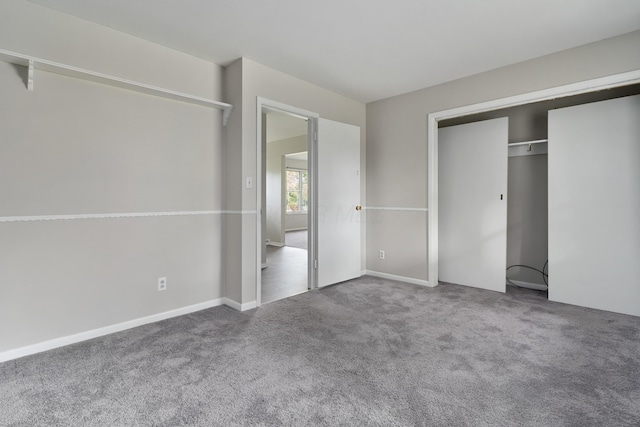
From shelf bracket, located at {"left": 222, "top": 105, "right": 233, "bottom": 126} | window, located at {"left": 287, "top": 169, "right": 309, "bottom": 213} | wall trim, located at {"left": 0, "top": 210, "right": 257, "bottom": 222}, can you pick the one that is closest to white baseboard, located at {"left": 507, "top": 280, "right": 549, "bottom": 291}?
wall trim, located at {"left": 0, "top": 210, "right": 257, "bottom": 222}

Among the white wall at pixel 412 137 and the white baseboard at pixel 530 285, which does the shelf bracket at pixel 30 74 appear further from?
the white baseboard at pixel 530 285

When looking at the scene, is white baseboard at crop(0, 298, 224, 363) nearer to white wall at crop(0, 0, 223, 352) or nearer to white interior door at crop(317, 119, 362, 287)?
white wall at crop(0, 0, 223, 352)

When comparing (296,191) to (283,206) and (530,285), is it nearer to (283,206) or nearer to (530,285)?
(283,206)

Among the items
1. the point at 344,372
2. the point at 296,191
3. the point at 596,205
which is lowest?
the point at 344,372

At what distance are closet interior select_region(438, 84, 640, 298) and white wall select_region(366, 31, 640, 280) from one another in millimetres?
792

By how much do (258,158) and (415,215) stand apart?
2.14 metres

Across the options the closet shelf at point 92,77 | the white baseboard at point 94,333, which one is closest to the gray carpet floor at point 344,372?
the white baseboard at point 94,333

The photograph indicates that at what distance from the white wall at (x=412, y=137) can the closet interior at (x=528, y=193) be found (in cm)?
79

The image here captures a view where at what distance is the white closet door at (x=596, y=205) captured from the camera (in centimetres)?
293

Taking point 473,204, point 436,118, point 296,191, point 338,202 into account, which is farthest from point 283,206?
point 473,204

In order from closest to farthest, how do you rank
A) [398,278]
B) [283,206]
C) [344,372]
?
[344,372] → [398,278] → [283,206]

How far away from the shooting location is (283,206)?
8.09m

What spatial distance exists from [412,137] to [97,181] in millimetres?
3456

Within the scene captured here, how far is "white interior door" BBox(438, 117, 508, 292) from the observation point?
3639 mm
